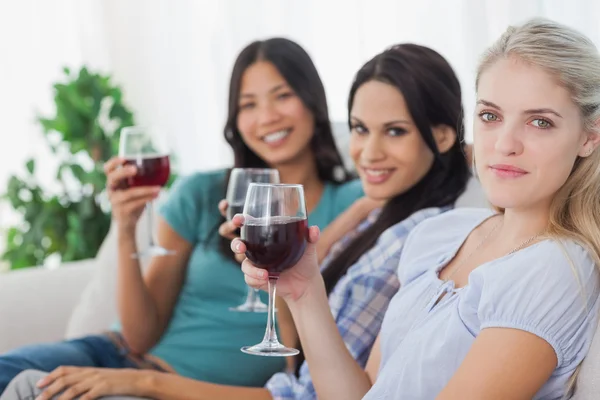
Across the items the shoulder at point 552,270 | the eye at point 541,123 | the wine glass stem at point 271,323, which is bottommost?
the wine glass stem at point 271,323

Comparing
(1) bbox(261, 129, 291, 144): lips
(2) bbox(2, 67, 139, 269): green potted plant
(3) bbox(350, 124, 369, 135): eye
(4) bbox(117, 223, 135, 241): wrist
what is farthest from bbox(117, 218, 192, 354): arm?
(2) bbox(2, 67, 139, 269): green potted plant

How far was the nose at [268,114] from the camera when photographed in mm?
2514

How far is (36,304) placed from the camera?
110 inches

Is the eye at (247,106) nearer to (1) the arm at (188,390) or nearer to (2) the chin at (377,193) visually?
(2) the chin at (377,193)

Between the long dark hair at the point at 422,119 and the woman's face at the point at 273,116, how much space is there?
0.37 m

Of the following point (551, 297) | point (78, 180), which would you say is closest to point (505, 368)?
point (551, 297)

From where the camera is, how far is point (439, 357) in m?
1.51

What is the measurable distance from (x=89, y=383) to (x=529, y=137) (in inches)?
43.3

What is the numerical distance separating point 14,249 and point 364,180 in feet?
9.71

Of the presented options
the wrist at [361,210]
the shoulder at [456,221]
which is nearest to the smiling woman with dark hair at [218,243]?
the wrist at [361,210]

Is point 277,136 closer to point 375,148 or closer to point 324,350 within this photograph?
point 375,148

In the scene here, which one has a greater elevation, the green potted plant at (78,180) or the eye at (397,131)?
the eye at (397,131)

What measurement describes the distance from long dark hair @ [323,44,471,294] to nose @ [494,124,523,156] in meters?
0.52

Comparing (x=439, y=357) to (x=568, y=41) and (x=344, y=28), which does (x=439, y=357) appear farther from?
(x=344, y=28)
